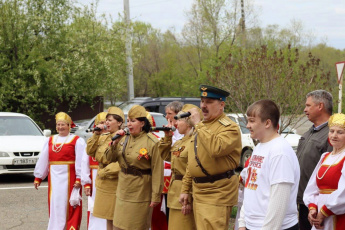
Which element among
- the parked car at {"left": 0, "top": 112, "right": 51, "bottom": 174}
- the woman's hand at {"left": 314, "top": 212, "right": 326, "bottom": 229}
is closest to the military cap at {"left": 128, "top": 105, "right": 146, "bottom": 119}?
the woman's hand at {"left": 314, "top": 212, "right": 326, "bottom": 229}

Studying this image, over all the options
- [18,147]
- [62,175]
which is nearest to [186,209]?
[62,175]

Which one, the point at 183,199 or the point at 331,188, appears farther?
the point at 183,199

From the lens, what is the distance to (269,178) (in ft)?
14.3

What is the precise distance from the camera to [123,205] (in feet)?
22.3

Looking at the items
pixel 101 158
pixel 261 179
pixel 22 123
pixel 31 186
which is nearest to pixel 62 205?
pixel 101 158

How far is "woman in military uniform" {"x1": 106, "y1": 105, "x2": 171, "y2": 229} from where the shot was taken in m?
6.73

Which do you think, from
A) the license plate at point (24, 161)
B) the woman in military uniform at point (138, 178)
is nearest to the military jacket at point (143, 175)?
the woman in military uniform at point (138, 178)

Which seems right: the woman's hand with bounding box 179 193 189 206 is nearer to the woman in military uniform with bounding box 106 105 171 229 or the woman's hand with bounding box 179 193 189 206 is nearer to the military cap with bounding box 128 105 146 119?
the woman in military uniform with bounding box 106 105 171 229

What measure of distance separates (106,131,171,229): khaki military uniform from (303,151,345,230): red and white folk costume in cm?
206

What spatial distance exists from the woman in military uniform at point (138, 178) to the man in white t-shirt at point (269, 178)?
227 cm

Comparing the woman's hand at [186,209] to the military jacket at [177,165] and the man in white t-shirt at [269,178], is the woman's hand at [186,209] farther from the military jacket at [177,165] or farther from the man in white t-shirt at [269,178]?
the man in white t-shirt at [269,178]

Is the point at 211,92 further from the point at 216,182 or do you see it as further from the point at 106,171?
the point at 106,171

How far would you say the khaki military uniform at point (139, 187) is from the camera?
22.1 feet

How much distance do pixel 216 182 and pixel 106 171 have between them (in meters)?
2.33
